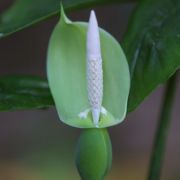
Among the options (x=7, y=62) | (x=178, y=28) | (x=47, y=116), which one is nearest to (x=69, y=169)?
(x=47, y=116)

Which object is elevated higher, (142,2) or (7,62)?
(142,2)

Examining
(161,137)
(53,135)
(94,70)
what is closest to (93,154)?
(94,70)

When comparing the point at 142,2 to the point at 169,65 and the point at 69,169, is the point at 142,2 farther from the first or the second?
the point at 69,169

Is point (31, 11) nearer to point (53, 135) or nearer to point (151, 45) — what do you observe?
point (151, 45)

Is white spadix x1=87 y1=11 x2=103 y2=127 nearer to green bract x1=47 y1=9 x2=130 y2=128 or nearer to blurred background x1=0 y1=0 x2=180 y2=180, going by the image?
green bract x1=47 y1=9 x2=130 y2=128

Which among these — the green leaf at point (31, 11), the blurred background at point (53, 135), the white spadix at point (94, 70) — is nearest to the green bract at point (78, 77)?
the white spadix at point (94, 70)

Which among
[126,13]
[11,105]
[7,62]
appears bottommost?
[7,62]

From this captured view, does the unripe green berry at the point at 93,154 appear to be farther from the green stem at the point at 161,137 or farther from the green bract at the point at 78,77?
the green stem at the point at 161,137

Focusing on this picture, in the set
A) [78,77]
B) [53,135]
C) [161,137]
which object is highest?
[78,77]
